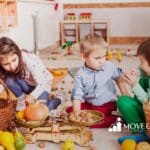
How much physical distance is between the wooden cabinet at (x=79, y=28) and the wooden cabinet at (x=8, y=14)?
1905mm

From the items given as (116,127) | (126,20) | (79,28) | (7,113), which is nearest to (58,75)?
(116,127)

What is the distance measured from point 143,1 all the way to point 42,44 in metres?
1.68

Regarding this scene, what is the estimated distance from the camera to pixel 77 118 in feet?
4.63

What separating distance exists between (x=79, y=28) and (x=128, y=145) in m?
3.90

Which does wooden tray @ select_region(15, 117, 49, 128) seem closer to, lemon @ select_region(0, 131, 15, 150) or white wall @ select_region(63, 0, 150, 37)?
lemon @ select_region(0, 131, 15, 150)

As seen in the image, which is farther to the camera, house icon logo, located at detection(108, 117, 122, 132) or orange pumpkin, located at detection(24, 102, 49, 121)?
house icon logo, located at detection(108, 117, 122, 132)

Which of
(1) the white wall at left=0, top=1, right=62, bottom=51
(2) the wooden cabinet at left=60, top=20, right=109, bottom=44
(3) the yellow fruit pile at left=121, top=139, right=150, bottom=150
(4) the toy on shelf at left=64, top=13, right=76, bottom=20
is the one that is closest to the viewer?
(3) the yellow fruit pile at left=121, top=139, right=150, bottom=150

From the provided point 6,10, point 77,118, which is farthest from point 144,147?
point 6,10

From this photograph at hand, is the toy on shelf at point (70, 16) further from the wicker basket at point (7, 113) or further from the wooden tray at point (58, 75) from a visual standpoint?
the wicker basket at point (7, 113)

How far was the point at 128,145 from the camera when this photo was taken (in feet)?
3.98

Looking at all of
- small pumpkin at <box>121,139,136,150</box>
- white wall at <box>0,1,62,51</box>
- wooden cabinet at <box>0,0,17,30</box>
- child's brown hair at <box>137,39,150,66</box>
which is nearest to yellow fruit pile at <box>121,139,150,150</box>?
small pumpkin at <box>121,139,136,150</box>

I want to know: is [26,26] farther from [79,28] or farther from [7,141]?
[7,141]

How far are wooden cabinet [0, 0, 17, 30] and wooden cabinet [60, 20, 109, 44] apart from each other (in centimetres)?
190

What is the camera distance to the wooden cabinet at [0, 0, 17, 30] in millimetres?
2758
